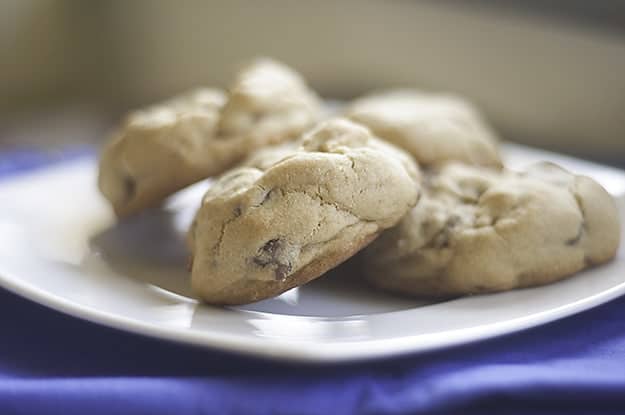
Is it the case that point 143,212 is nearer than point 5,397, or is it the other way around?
point 5,397

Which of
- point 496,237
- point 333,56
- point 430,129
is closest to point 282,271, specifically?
point 496,237

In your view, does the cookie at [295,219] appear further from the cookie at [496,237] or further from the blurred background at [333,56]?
the blurred background at [333,56]

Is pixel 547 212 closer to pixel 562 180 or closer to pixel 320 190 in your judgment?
pixel 562 180

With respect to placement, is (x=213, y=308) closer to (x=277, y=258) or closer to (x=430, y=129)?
(x=277, y=258)

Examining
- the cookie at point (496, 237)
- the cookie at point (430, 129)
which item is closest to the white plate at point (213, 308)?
the cookie at point (496, 237)

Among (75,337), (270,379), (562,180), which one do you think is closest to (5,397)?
(75,337)
